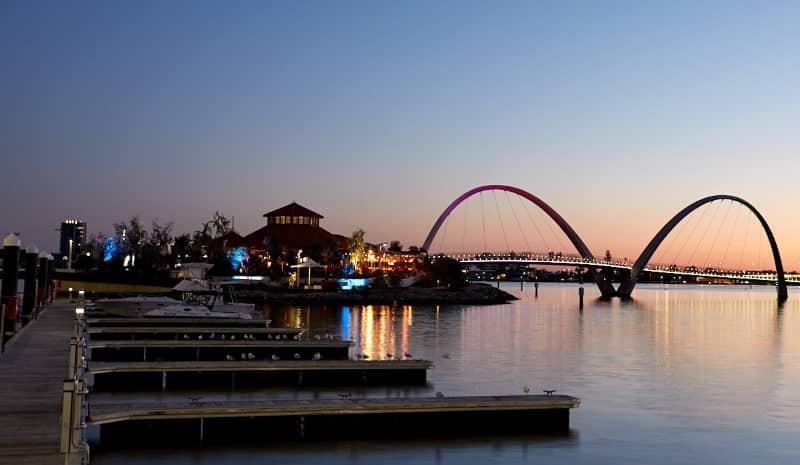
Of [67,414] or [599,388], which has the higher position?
[67,414]

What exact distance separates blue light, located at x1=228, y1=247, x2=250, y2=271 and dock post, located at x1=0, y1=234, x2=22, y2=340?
75747 millimetres

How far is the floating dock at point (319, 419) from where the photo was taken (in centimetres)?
1678

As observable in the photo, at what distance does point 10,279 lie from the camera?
103 ft

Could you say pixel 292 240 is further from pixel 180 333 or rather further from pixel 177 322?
pixel 180 333

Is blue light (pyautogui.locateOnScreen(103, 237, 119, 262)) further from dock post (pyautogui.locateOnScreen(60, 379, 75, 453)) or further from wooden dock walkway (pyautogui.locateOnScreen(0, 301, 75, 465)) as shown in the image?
dock post (pyautogui.locateOnScreen(60, 379, 75, 453))

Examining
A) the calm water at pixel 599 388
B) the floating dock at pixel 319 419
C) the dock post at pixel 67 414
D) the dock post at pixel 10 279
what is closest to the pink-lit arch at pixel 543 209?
the calm water at pixel 599 388

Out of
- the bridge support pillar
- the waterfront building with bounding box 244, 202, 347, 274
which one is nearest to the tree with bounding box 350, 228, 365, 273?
the waterfront building with bounding box 244, 202, 347, 274

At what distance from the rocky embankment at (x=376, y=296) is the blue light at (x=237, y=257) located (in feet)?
48.9

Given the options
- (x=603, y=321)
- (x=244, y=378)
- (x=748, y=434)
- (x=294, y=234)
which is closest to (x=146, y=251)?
(x=294, y=234)

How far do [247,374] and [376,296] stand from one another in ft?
235

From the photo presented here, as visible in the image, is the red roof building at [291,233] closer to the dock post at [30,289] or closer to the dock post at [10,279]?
the dock post at [30,289]

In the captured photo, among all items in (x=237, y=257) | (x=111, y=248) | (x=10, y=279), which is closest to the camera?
(x=10, y=279)

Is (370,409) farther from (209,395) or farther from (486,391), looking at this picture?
(486,391)

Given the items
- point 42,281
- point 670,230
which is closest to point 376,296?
point 670,230
